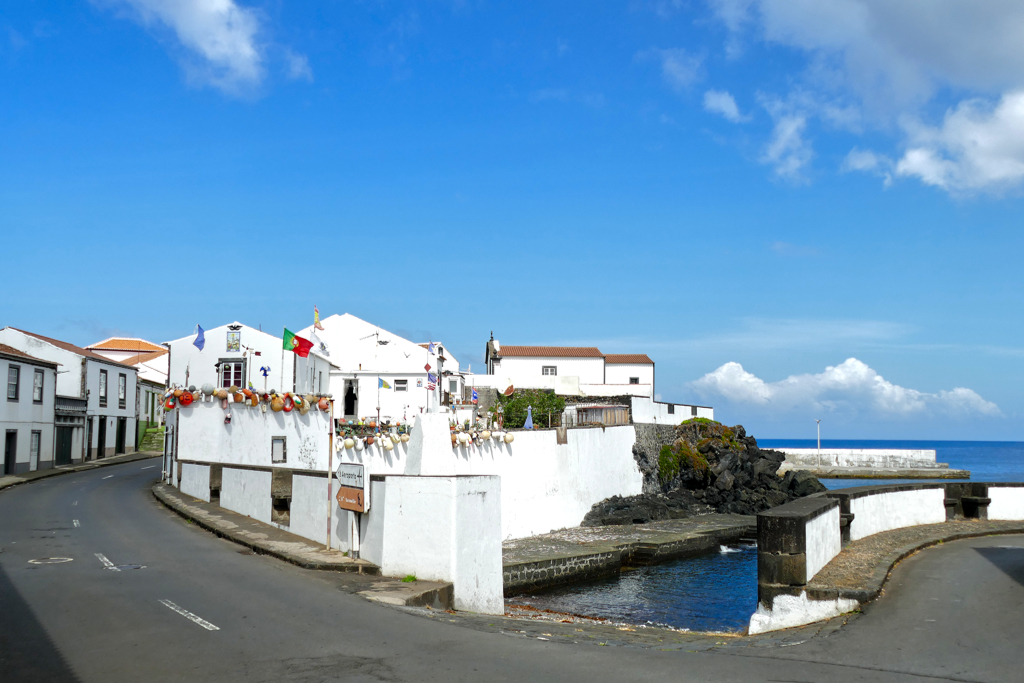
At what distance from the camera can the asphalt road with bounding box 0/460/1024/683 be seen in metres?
7.95

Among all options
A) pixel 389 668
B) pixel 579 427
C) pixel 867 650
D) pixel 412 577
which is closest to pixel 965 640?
pixel 867 650

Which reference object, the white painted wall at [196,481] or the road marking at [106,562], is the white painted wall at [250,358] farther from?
the road marking at [106,562]

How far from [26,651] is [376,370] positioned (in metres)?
43.4

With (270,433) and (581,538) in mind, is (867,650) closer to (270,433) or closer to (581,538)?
(270,433)

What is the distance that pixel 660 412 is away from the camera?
47094 mm

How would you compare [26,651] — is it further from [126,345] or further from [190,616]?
[126,345]

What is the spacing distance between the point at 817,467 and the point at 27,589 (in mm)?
92991

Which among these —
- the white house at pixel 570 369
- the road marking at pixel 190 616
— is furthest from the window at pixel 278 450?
the white house at pixel 570 369

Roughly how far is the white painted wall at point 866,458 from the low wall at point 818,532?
80.8 metres

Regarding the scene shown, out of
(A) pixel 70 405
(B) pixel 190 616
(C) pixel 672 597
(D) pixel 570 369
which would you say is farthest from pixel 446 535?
(D) pixel 570 369

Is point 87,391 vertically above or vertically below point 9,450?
above

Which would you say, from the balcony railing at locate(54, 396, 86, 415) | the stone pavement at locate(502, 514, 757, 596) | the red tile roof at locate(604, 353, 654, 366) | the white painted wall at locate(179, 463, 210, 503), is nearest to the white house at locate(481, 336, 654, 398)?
the red tile roof at locate(604, 353, 654, 366)

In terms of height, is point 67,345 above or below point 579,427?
above

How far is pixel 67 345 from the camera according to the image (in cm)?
4556
